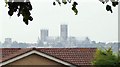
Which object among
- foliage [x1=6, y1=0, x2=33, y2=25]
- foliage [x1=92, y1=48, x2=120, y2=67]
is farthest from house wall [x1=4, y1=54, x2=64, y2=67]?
foliage [x1=6, y1=0, x2=33, y2=25]

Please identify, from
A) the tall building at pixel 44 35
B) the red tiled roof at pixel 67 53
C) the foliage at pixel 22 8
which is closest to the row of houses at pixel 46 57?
the red tiled roof at pixel 67 53

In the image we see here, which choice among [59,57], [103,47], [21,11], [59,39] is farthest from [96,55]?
[21,11]

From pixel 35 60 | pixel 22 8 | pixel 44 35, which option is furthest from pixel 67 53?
pixel 22 8

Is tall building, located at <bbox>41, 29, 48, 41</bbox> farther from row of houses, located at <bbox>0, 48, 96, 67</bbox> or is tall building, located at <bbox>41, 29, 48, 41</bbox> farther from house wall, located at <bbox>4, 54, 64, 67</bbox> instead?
house wall, located at <bbox>4, 54, 64, 67</bbox>

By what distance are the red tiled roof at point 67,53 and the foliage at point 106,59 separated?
0.65m

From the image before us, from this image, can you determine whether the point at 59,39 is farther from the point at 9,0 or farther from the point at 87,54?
the point at 9,0

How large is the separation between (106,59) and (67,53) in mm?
1868

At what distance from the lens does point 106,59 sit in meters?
14.2

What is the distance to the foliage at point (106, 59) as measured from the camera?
45.9 feet

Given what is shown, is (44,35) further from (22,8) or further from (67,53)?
(22,8)

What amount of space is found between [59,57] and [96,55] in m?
1.47

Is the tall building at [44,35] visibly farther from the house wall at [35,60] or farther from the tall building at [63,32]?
the house wall at [35,60]

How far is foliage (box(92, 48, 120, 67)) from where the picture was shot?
14.0 meters

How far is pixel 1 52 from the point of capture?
1520 centimetres
